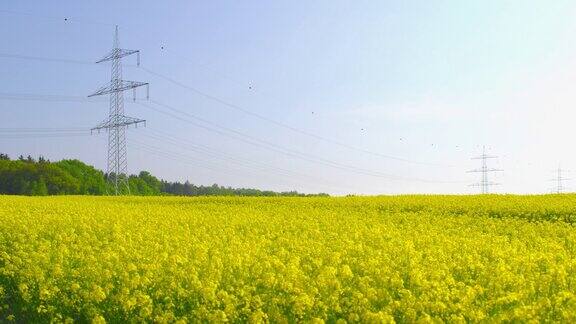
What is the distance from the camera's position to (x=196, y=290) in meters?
7.88

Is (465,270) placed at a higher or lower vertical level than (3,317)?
higher

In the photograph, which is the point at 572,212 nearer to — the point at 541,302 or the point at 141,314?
the point at 541,302

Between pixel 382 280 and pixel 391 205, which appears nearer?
pixel 382 280

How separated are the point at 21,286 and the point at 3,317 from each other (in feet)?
3.58

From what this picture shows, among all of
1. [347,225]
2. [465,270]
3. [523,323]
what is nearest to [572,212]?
[347,225]

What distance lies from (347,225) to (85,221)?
7062 millimetres

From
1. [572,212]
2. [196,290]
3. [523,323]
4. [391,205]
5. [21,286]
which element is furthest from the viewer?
[391,205]

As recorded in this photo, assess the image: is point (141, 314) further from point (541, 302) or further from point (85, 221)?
point (85, 221)

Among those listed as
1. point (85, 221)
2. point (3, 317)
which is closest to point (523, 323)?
point (3, 317)

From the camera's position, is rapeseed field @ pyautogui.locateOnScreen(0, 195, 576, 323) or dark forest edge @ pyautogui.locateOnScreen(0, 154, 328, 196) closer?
rapeseed field @ pyautogui.locateOnScreen(0, 195, 576, 323)

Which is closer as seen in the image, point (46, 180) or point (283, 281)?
point (283, 281)

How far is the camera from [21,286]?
30.2 feet

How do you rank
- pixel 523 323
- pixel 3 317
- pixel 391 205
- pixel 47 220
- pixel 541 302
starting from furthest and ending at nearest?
pixel 391 205 → pixel 47 220 → pixel 3 317 → pixel 541 302 → pixel 523 323

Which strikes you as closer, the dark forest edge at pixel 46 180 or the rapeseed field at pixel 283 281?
the rapeseed field at pixel 283 281
